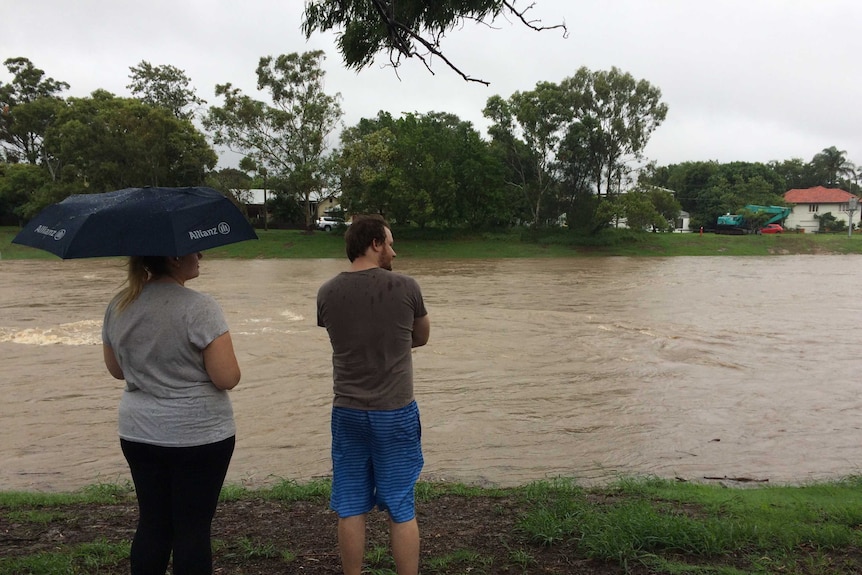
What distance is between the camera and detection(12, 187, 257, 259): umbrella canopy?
102 inches

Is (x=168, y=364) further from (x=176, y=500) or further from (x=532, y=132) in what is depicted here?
(x=532, y=132)

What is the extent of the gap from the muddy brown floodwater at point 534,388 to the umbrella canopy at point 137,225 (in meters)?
0.56

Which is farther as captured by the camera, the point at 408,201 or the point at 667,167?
the point at 667,167

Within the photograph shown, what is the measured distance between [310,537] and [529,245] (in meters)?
39.4


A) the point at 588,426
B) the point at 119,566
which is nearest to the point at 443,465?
the point at 588,426

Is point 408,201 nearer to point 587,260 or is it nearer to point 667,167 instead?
point 587,260

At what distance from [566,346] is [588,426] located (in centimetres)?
570

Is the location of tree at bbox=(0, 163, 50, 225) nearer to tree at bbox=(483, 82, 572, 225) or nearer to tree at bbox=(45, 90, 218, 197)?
tree at bbox=(45, 90, 218, 197)

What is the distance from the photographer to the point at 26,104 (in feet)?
174

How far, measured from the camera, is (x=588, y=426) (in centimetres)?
849

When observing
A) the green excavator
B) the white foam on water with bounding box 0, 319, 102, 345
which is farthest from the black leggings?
the green excavator

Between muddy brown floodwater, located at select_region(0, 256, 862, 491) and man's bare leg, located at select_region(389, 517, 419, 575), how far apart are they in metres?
1.75

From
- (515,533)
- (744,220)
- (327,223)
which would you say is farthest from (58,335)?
(744,220)

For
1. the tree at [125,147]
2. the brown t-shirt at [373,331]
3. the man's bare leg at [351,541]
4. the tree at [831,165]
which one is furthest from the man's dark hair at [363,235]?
the tree at [831,165]
